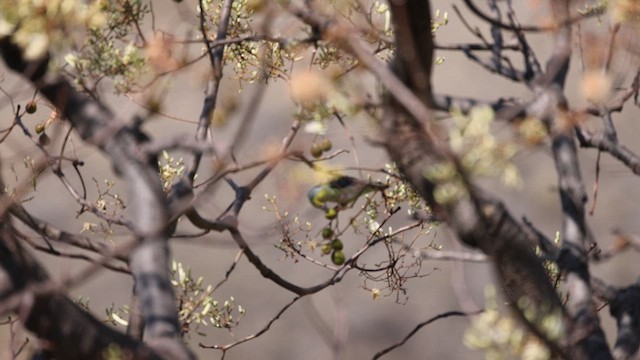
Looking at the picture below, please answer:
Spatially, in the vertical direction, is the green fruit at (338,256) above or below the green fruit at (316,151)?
below

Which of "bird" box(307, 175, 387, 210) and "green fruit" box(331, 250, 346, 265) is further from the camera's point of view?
"green fruit" box(331, 250, 346, 265)

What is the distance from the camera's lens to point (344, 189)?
1406mm

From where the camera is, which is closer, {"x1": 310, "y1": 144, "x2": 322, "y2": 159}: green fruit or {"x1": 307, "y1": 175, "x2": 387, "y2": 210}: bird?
{"x1": 307, "y1": 175, "x2": 387, "y2": 210}: bird

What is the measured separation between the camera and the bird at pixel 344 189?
1.38 metres

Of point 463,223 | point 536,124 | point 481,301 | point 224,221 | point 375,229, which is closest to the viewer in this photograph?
point 536,124

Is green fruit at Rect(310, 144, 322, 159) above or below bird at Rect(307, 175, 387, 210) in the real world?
above

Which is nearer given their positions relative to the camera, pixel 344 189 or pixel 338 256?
pixel 344 189

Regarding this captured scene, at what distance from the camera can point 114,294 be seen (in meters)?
2.98

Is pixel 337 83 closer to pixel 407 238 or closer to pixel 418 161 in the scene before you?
pixel 418 161

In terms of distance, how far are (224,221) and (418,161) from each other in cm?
35

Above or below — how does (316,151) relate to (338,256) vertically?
above

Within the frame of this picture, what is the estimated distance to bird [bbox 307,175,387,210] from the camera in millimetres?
1380

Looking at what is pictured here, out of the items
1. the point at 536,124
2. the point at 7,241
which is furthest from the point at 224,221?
the point at 536,124

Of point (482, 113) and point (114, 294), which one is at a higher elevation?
point (114, 294)
